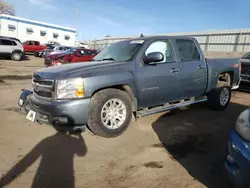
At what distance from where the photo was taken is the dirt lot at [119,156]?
2816 millimetres

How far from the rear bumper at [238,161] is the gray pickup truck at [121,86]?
207 centimetres

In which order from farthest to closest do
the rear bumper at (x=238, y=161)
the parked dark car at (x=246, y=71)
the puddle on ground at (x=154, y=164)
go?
the parked dark car at (x=246, y=71), the puddle on ground at (x=154, y=164), the rear bumper at (x=238, y=161)

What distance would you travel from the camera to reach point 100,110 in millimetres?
3822

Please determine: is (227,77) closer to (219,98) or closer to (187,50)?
(219,98)

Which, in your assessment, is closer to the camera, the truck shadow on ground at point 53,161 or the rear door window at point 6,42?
the truck shadow on ground at point 53,161

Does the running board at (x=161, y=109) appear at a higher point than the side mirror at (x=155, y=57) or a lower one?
lower

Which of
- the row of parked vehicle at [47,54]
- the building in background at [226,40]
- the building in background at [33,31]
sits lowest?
the row of parked vehicle at [47,54]

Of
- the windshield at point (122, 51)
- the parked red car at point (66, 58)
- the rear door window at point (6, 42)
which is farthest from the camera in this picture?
the rear door window at point (6, 42)

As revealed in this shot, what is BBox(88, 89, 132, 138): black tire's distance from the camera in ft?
12.4

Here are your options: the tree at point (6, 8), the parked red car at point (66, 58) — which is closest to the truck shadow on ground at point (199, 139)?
the parked red car at point (66, 58)

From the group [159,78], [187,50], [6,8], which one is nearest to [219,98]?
[187,50]

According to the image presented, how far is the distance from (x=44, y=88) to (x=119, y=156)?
168 centimetres

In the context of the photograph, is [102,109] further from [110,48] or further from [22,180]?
[110,48]

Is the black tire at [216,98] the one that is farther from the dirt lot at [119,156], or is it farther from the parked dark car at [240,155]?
the parked dark car at [240,155]
